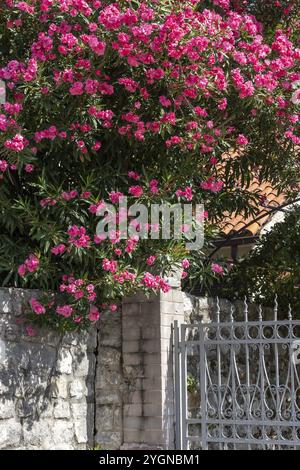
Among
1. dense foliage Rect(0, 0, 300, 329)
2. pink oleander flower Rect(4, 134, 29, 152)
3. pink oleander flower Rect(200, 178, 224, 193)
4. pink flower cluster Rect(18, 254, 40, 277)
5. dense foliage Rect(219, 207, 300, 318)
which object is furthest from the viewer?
dense foliage Rect(219, 207, 300, 318)

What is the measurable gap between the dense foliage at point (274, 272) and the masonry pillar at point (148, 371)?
6.87ft

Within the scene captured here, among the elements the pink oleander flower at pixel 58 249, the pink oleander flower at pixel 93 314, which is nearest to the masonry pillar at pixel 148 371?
the pink oleander flower at pixel 93 314

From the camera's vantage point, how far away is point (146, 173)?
7723 mm

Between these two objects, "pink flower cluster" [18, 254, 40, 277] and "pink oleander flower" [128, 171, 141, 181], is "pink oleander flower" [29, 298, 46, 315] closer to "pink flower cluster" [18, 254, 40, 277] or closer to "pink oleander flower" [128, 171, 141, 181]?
"pink flower cluster" [18, 254, 40, 277]

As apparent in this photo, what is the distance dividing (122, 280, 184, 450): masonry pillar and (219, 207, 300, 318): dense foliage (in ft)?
6.87

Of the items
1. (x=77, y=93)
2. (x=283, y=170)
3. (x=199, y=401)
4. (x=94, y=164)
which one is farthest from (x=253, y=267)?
(x=77, y=93)

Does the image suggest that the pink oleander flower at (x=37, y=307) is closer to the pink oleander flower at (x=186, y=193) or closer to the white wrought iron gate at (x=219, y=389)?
the white wrought iron gate at (x=219, y=389)

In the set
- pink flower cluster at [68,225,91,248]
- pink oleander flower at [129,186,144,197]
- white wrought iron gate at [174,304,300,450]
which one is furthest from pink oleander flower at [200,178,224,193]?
pink flower cluster at [68,225,91,248]

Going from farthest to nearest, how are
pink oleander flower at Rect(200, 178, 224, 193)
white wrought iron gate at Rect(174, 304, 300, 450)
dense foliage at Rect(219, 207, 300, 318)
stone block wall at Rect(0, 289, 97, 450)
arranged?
dense foliage at Rect(219, 207, 300, 318) < pink oleander flower at Rect(200, 178, 224, 193) < white wrought iron gate at Rect(174, 304, 300, 450) < stone block wall at Rect(0, 289, 97, 450)

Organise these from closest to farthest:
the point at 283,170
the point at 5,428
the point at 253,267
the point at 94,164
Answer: the point at 5,428 → the point at 94,164 → the point at 283,170 → the point at 253,267

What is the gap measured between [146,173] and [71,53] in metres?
1.32

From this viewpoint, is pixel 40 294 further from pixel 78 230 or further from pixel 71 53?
pixel 71 53

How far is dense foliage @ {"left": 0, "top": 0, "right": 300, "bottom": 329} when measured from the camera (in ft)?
23.6

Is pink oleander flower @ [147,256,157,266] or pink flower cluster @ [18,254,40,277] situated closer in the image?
pink flower cluster @ [18,254,40,277]
